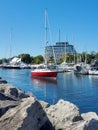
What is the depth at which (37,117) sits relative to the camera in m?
10.1

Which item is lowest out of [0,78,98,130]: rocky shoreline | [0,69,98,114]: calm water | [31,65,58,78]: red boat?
[0,69,98,114]: calm water

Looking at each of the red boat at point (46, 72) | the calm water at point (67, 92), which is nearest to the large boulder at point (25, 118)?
the calm water at point (67, 92)

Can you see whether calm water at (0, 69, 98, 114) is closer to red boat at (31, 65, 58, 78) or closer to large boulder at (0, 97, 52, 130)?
red boat at (31, 65, 58, 78)

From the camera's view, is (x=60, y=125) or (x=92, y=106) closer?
(x=60, y=125)

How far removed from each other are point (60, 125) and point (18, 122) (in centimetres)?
231

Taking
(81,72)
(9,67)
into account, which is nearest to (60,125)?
(81,72)

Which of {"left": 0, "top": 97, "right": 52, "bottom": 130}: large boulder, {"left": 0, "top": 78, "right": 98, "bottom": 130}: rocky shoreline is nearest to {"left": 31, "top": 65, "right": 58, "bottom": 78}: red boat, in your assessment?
{"left": 0, "top": 78, "right": 98, "bottom": 130}: rocky shoreline

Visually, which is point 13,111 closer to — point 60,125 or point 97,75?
point 60,125

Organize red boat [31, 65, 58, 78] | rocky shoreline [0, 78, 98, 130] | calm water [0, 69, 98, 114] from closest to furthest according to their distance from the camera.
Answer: rocky shoreline [0, 78, 98, 130] → calm water [0, 69, 98, 114] → red boat [31, 65, 58, 78]

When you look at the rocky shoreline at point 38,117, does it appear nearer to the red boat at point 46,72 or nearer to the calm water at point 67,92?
the calm water at point 67,92

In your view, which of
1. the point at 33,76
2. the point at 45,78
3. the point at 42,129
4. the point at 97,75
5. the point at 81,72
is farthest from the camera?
the point at 81,72

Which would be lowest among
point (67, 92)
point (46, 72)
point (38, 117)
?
point (67, 92)

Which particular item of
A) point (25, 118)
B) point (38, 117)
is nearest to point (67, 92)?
point (38, 117)

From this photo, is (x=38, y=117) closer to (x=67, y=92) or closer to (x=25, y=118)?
(x=25, y=118)
